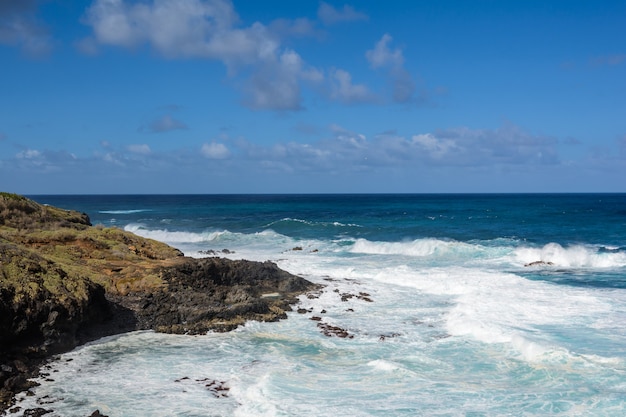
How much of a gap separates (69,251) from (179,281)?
4955 millimetres

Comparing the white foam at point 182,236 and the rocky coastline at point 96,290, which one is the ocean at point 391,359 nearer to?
the rocky coastline at point 96,290

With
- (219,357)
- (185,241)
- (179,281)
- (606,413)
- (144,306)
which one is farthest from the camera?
(185,241)

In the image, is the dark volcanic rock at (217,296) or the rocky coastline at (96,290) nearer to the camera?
the rocky coastline at (96,290)

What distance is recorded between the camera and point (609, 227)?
5997 cm

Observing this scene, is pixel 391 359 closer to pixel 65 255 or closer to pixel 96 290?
pixel 96 290

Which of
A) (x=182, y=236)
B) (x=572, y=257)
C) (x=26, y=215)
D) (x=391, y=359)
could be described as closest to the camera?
(x=391, y=359)

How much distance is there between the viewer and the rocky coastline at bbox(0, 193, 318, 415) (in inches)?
544

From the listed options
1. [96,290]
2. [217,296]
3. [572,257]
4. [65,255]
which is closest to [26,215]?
[65,255]

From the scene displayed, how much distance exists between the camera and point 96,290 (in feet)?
55.2

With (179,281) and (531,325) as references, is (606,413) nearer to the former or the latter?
(531,325)

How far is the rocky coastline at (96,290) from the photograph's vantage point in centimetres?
1381

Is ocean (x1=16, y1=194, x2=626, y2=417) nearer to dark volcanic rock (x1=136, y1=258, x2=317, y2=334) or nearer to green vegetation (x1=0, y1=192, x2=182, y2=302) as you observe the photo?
dark volcanic rock (x1=136, y1=258, x2=317, y2=334)

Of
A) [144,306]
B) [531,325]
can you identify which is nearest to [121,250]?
[144,306]

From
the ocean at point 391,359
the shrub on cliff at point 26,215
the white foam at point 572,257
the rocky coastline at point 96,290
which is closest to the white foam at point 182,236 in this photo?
the shrub on cliff at point 26,215
